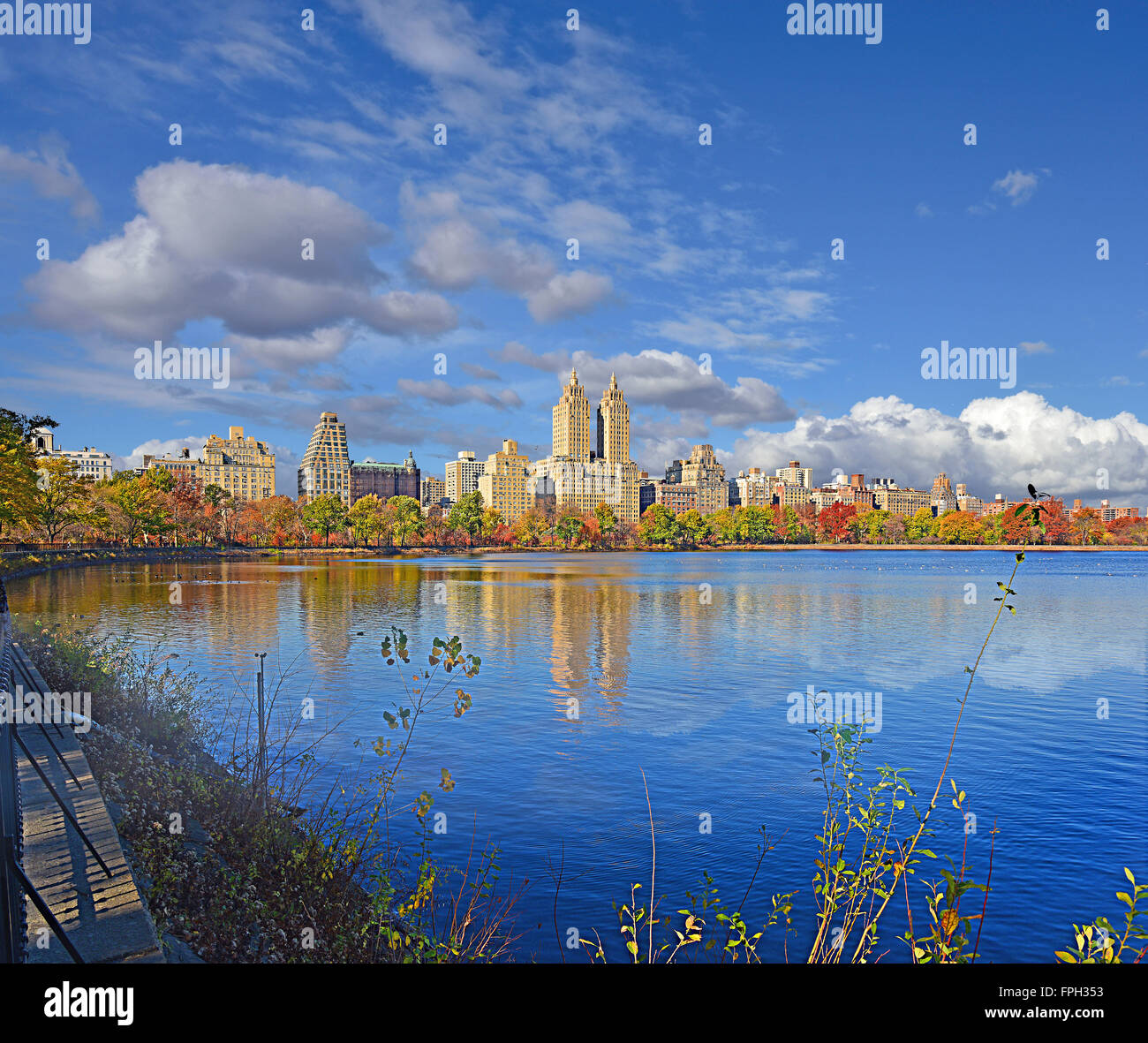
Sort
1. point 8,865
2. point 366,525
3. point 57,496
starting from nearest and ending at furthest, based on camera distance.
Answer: point 8,865 < point 57,496 < point 366,525

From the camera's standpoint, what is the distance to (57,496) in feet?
342

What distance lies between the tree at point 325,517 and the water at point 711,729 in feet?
391

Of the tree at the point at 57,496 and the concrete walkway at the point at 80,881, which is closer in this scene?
the concrete walkway at the point at 80,881

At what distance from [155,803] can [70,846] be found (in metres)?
2.23

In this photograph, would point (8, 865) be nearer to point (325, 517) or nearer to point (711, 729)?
point (711, 729)

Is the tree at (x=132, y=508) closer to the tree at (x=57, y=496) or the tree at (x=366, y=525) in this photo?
the tree at (x=57, y=496)

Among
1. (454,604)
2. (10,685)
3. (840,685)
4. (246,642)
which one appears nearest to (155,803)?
(10,685)

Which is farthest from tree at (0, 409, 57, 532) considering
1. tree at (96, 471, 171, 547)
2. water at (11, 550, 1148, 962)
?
tree at (96, 471, 171, 547)

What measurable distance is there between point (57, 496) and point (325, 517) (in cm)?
7820

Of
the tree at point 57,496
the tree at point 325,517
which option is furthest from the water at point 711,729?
the tree at point 325,517

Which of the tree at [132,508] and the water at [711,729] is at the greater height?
the tree at [132,508]

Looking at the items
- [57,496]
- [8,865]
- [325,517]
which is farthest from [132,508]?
[8,865]

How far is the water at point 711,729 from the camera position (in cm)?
1359

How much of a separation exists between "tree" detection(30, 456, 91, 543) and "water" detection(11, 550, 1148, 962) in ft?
143
